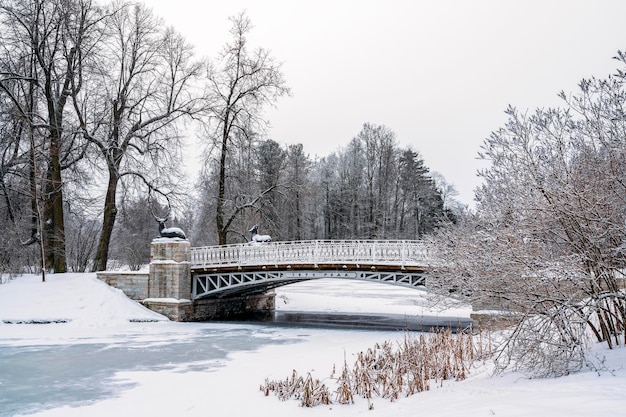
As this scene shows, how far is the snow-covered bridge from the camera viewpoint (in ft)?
51.4

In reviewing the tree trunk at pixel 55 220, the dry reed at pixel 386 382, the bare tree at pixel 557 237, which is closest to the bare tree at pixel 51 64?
the tree trunk at pixel 55 220

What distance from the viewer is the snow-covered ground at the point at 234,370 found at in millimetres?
4893

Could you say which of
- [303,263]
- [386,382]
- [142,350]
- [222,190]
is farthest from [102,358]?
[222,190]

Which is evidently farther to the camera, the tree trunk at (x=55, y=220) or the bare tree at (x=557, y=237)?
the tree trunk at (x=55, y=220)

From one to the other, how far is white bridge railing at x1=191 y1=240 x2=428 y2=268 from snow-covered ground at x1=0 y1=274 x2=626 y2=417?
219cm

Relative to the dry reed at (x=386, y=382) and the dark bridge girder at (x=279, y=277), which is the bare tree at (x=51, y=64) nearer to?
the dark bridge girder at (x=279, y=277)

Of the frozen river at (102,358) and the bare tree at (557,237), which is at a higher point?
the bare tree at (557,237)

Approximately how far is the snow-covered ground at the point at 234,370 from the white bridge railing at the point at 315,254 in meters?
2.19

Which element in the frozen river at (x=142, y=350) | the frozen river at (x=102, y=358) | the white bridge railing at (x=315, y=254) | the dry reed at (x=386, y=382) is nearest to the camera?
the dry reed at (x=386, y=382)

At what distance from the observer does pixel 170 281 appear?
61.2ft

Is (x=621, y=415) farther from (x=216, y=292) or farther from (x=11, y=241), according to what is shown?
(x=11, y=241)

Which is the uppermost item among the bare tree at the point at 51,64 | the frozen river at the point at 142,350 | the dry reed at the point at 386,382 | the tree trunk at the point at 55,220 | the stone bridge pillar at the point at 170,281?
the bare tree at the point at 51,64

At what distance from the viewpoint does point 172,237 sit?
62.3ft

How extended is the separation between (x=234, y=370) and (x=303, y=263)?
679 cm
